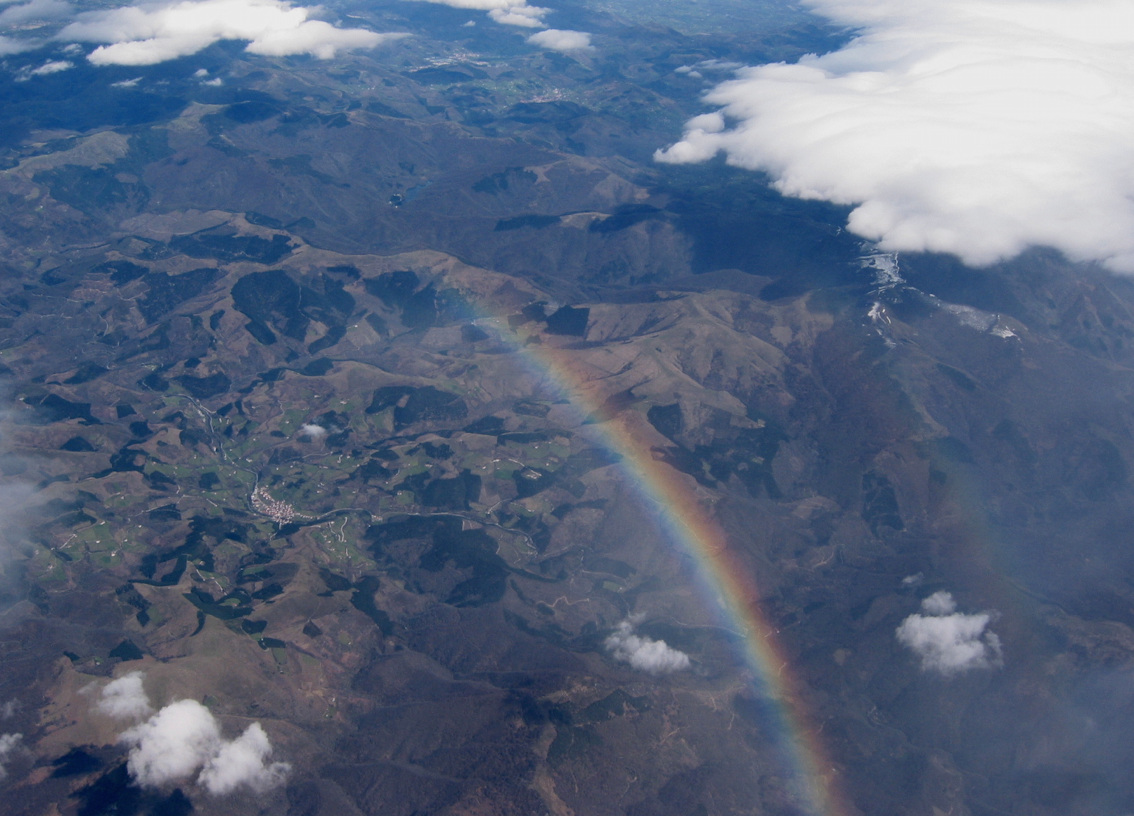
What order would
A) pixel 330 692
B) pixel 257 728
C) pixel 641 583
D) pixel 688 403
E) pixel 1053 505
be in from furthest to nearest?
1. pixel 688 403
2. pixel 1053 505
3. pixel 641 583
4. pixel 330 692
5. pixel 257 728

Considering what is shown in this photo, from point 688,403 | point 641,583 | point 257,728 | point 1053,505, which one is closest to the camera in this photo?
point 257,728

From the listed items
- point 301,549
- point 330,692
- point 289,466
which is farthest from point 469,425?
point 330,692

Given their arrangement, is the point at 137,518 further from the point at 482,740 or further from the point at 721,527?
the point at 721,527

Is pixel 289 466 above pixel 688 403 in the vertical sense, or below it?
below

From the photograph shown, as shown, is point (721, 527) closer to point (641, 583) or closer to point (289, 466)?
point (641, 583)

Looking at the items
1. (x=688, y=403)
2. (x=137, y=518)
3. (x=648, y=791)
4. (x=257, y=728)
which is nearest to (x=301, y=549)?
(x=137, y=518)

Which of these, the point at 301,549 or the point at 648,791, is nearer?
the point at 648,791

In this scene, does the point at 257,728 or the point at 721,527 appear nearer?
the point at 257,728

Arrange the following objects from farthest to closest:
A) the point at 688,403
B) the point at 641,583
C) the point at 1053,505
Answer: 1. the point at 688,403
2. the point at 1053,505
3. the point at 641,583

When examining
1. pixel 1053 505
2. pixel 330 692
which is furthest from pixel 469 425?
pixel 1053 505
